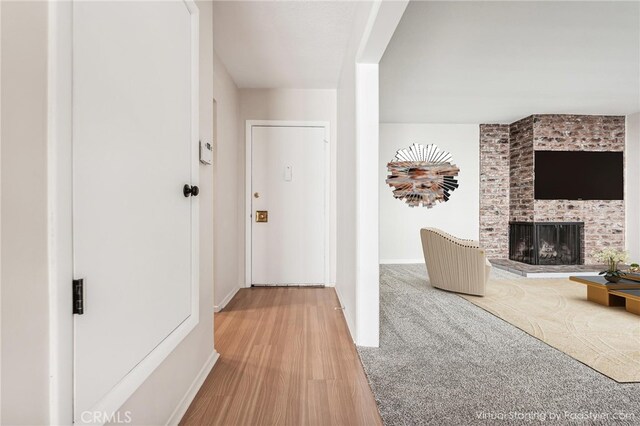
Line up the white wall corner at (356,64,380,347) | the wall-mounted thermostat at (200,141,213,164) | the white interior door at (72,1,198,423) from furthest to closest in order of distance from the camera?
1. the white wall corner at (356,64,380,347)
2. the wall-mounted thermostat at (200,141,213,164)
3. the white interior door at (72,1,198,423)

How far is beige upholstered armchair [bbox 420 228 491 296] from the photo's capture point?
3.71 m

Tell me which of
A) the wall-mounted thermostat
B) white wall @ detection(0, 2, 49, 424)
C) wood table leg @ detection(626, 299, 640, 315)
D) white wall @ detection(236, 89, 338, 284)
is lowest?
wood table leg @ detection(626, 299, 640, 315)

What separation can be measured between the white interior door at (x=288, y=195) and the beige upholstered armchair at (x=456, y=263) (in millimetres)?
1359

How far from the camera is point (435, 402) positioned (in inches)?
66.4

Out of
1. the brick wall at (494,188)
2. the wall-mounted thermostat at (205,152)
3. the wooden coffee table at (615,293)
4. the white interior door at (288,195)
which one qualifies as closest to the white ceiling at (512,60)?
the brick wall at (494,188)

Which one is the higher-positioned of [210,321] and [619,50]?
[619,50]

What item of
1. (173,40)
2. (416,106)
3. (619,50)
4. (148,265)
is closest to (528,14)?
(619,50)

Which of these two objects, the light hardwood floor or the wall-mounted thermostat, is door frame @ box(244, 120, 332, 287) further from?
the wall-mounted thermostat

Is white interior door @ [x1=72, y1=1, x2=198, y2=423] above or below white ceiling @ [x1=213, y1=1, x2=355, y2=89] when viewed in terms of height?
below

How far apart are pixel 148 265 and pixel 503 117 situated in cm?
656

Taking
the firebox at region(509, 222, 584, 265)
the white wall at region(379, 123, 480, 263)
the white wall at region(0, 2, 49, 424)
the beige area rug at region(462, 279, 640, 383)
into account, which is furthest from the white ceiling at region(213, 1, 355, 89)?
the firebox at region(509, 222, 584, 265)

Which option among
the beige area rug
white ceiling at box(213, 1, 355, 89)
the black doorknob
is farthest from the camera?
white ceiling at box(213, 1, 355, 89)

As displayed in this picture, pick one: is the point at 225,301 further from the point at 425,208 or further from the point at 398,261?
the point at 425,208

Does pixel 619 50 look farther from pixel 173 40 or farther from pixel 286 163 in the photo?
pixel 173 40
